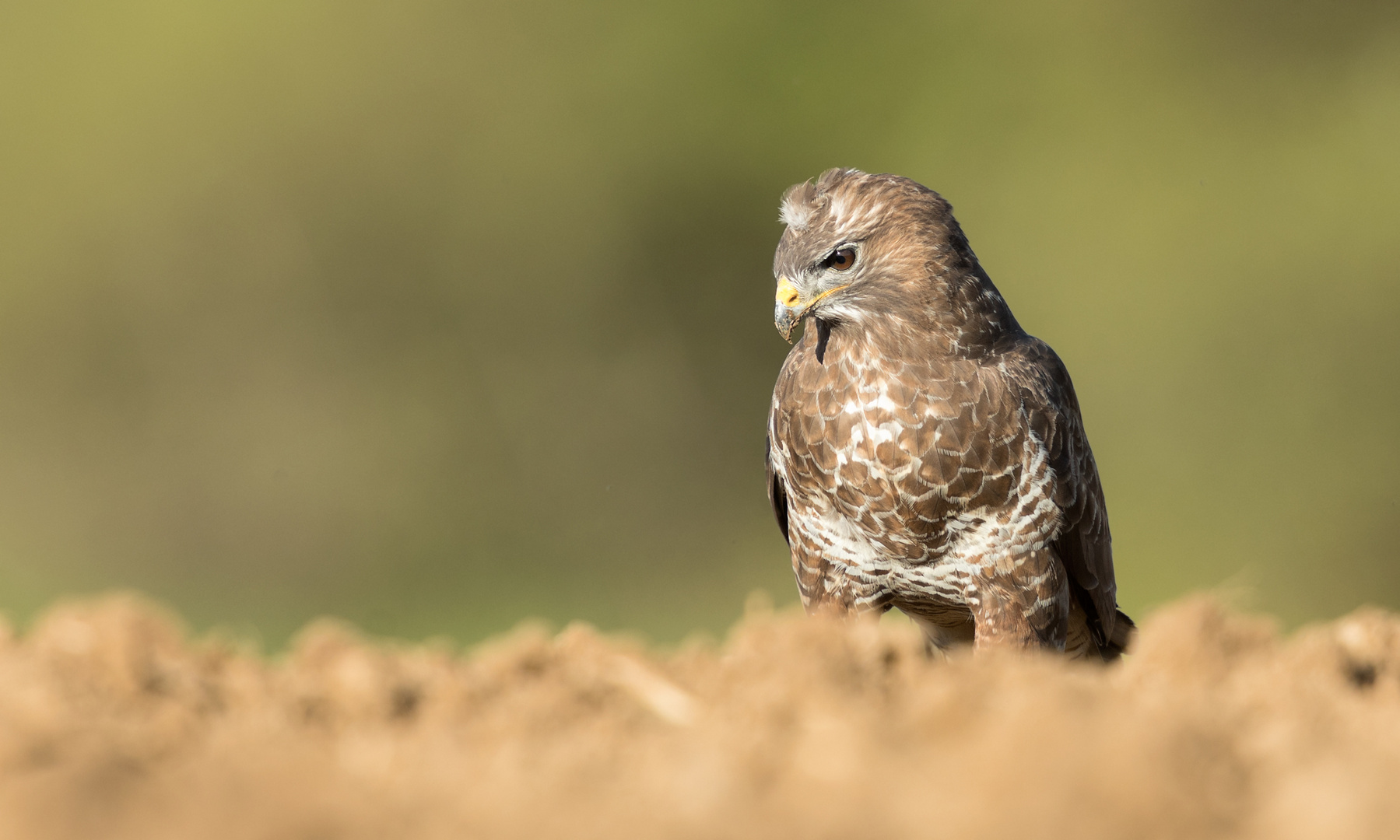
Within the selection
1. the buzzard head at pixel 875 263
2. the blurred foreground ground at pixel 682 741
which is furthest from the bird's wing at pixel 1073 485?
the blurred foreground ground at pixel 682 741

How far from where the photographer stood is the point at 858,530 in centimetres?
352

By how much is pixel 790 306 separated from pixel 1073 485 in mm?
976

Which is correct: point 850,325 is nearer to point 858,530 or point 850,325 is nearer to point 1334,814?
point 858,530

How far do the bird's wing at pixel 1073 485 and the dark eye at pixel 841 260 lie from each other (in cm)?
57

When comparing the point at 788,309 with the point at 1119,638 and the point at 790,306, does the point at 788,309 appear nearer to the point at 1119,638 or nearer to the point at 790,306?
the point at 790,306

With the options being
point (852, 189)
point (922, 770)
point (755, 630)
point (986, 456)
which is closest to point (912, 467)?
point (986, 456)

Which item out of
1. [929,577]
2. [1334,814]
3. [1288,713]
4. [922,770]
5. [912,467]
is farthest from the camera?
[929,577]

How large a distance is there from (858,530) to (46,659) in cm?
208

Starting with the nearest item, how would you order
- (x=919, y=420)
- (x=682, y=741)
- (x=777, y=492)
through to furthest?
(x=682, y=741)
(x=919, y=420)
(x=777, y=492)

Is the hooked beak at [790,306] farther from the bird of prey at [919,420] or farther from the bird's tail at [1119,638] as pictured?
the bird's tail at [1119,638]

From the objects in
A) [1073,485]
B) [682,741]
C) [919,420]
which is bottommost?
[682,741]

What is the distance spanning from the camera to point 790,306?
11.4 feet

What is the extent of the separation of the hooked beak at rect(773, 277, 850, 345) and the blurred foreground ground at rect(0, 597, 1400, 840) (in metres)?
1.17

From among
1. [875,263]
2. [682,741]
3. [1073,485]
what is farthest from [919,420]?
[682,741]
